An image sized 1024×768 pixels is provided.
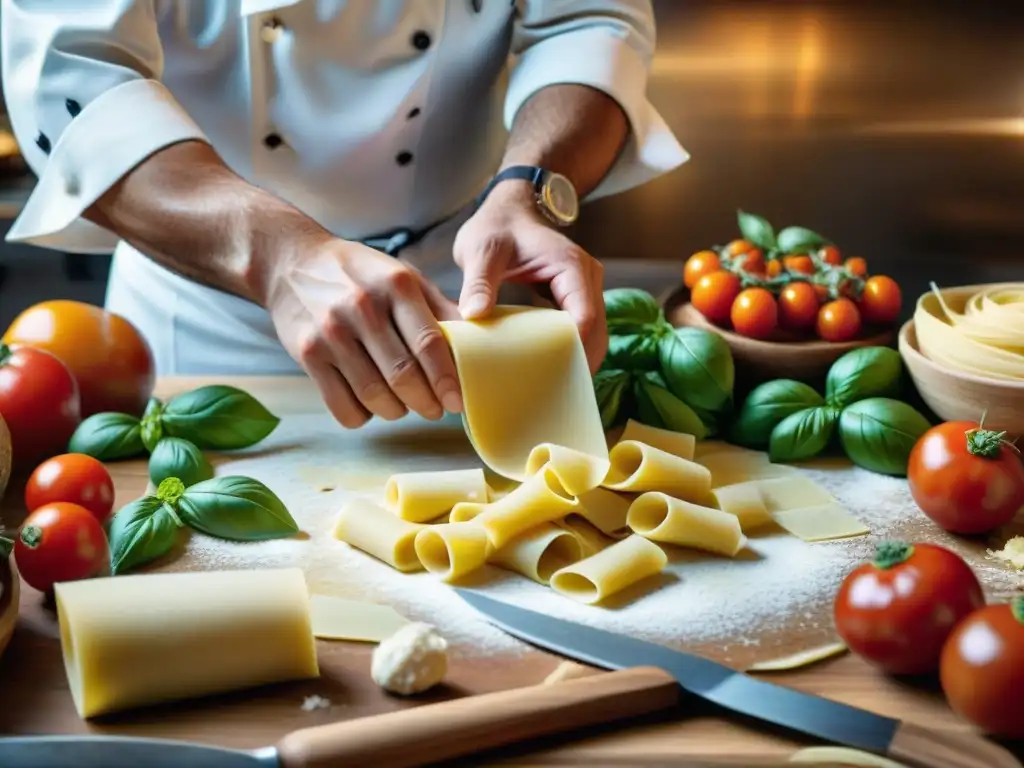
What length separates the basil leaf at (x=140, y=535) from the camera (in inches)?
43.1

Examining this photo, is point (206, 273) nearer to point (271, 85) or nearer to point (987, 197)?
point (271, 85)

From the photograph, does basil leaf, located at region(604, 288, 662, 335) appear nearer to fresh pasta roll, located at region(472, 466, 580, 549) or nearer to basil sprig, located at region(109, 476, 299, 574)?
fresh pasta roll, located at region(472, 466, 580, 549)

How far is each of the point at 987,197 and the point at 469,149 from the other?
1.19 m

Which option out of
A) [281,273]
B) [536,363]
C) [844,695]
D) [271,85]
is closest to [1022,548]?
[844,695]

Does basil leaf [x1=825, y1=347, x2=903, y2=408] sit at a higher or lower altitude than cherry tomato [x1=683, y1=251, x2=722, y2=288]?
lower

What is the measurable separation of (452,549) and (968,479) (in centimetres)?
53

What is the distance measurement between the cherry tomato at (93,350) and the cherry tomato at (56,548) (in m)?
0.42

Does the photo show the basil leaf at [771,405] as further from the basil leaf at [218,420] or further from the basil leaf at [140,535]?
the basil leaf at [140,535]

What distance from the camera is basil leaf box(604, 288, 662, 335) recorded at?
1484 mm

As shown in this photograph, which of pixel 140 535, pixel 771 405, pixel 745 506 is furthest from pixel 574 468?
pixel 140 535

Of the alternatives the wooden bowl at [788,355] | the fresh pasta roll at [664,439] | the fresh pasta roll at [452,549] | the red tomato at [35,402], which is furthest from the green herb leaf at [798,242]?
the red tomato at [35,402]

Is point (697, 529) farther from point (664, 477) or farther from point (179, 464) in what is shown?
point (179, 464)

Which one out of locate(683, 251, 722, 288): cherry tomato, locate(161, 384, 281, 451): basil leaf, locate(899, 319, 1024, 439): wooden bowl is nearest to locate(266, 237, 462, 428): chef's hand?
locate(161, 384, 281, 451): basil leaf

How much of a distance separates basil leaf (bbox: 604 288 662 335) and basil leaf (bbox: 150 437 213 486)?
0.56 metres
